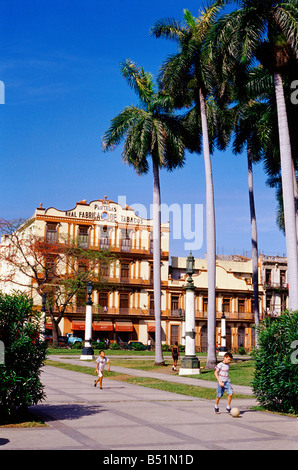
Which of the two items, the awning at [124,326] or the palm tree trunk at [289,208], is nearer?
the palm tree trunk at [289,208]

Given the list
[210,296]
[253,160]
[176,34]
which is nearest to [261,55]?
[176,34]

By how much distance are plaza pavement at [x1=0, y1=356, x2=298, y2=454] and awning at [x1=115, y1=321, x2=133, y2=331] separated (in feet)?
141

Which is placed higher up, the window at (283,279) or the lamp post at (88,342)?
the window at (283,279)

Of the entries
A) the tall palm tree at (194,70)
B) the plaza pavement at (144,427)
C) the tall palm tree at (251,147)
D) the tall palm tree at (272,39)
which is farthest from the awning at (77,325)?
the plaza pavement at (144,427)

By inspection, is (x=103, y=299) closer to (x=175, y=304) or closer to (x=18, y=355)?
(x=175, y=304)

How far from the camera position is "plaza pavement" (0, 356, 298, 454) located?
8547mm

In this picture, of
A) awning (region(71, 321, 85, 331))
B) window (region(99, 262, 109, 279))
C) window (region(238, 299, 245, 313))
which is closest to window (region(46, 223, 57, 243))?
window (region(99, 262, 109, 279))

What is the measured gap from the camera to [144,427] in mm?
10461

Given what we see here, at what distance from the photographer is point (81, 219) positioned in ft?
195

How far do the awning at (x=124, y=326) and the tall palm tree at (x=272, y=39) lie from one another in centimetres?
4158

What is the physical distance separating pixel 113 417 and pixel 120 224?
49801mm

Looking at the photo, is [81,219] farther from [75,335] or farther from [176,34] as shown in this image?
[176,34]

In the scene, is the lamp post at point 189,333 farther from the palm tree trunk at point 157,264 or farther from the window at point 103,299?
the window at point 103,299

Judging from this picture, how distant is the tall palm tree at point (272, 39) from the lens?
19.5 metres
